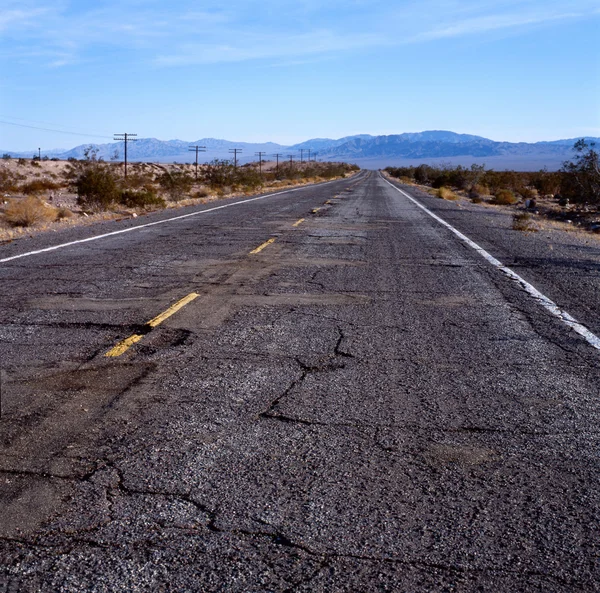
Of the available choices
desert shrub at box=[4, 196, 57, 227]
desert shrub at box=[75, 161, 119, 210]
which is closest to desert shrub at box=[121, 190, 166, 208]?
desert shrub at box=[75, 161, 119, 210]

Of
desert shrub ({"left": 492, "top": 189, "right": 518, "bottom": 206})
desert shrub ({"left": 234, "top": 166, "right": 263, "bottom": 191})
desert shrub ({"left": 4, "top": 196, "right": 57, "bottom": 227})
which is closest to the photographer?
desert shrub ({"left": 4, "top": 196, "right": 57, "bottom": 227})

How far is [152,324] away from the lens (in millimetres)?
7250

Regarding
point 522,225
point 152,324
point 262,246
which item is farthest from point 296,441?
point 522,225

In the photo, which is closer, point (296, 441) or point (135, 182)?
point (296, 441)

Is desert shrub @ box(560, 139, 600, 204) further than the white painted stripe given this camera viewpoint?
Yes

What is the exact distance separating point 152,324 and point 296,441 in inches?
127

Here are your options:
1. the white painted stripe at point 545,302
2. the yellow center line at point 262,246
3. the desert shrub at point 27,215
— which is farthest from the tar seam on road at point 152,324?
the desert shrub at point 27,215

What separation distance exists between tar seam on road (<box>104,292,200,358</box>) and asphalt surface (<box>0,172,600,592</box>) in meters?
0.10

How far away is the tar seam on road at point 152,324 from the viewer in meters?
6.25

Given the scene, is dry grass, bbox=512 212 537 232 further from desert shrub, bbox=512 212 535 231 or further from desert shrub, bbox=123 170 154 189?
desert shrub, bbox=123 170 154 189

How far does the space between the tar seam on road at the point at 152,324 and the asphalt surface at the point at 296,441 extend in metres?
0.10

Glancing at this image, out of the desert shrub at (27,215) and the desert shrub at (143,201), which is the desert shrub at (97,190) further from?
the desert shrub at (27,215)

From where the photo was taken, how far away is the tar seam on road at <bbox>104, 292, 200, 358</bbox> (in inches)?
246

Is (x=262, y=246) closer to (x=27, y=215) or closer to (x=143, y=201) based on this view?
(x=27, y=215)
